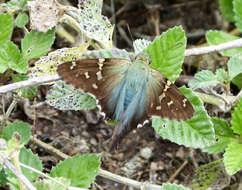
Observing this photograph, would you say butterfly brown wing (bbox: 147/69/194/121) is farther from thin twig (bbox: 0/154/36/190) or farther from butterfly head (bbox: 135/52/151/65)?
thin twig (bbox: 0/154/36/190)

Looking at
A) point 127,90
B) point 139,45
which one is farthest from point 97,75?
point 139,45

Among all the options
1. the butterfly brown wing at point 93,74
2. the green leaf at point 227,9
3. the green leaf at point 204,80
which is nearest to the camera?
the butterfly brown wing at point 93,74

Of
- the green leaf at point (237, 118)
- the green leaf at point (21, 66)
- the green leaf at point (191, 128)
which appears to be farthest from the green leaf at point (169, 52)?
the green leaf at point (21, 66)

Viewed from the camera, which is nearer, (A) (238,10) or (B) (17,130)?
(B) (17,130)

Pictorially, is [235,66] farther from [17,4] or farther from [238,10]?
[17,4]

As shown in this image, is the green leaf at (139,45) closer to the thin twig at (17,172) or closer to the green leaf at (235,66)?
the green leaf at (235,66)

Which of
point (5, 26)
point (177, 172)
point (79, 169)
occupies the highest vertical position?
point (5, 26)
